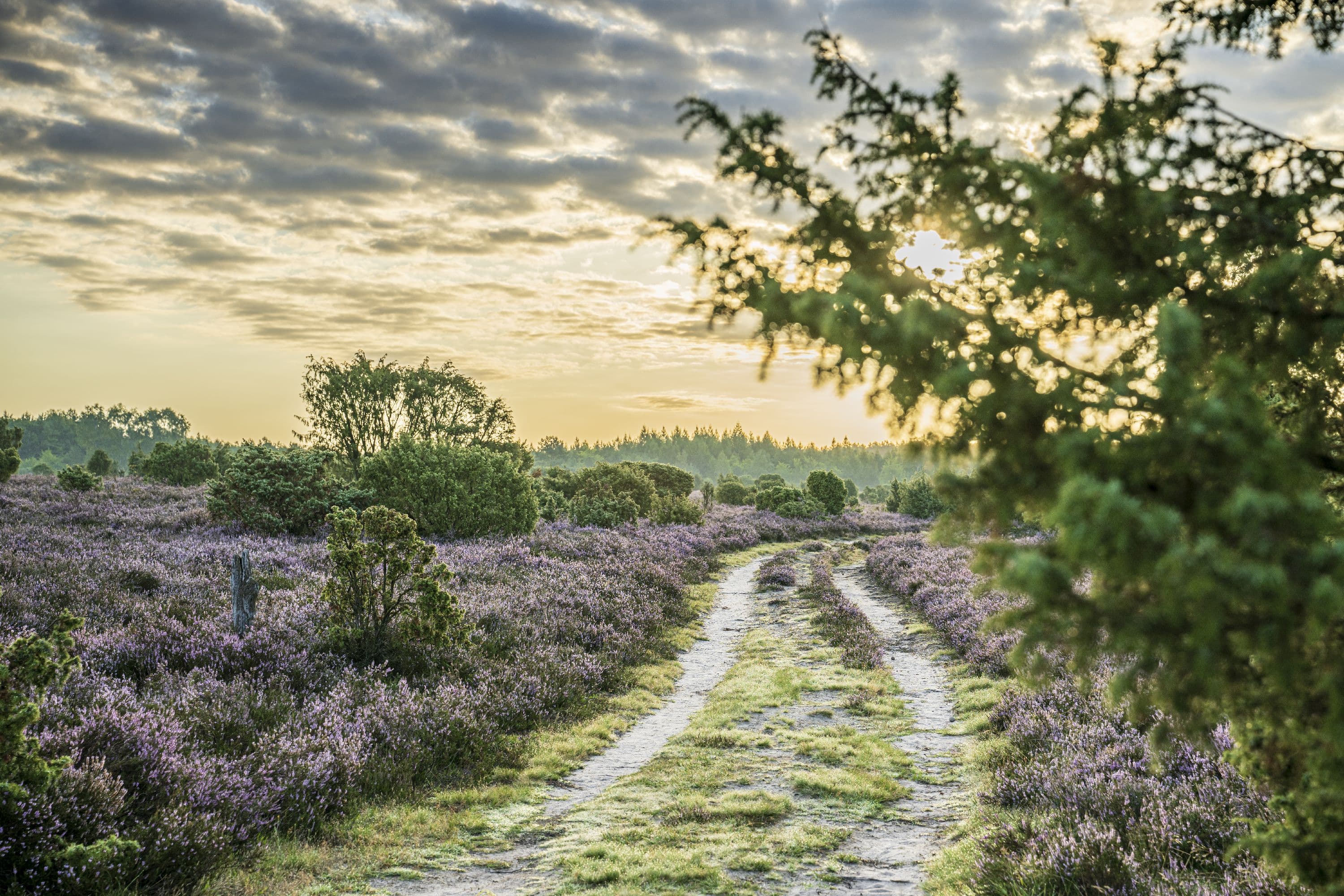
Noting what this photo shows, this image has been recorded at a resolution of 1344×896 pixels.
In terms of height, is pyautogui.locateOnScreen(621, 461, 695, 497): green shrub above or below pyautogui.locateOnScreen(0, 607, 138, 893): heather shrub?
below

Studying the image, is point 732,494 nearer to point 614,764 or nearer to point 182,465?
point 182,465

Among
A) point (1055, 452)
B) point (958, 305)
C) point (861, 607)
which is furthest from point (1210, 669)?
point (861, 607)

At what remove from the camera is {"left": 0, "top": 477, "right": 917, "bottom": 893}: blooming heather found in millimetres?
5863

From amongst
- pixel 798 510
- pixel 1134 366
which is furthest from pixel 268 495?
pixel 798 510

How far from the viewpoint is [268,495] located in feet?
71.3

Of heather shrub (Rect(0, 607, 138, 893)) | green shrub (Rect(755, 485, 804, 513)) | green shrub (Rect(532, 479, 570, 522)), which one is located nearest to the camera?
heather shrub (Rect(0, 607, 138, 893))

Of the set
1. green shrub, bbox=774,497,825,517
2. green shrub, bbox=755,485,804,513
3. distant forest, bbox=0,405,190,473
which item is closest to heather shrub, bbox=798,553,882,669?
green shrub, bbox=774,497,825,517

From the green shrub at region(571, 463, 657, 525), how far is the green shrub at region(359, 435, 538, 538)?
886cm

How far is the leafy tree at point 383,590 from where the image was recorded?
418 inches

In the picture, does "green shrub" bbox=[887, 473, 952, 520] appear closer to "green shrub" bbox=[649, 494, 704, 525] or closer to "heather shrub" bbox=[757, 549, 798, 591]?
"green shrub" bbox=[649, 494, 704, 525]

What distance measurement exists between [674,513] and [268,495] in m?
22.8

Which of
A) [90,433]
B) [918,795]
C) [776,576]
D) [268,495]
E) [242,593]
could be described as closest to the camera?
[918,795]

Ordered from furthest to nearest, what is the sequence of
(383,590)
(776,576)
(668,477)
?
(668,477), (776,576), (383,590)

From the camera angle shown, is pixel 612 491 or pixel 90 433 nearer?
pixel 612 491
